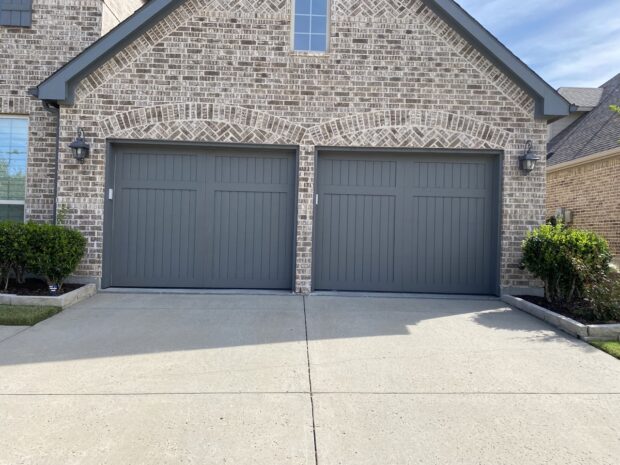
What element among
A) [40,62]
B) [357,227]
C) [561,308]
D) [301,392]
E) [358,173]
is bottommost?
[301,392]

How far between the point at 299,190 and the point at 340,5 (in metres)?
3.28

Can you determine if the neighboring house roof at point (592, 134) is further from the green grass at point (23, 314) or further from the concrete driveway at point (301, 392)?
the green grass at point (23, 314)

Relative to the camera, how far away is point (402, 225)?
8023 mm

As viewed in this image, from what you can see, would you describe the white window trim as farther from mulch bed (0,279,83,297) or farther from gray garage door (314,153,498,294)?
mulch bed (0,279,83,297)

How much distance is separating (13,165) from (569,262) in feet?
30.7

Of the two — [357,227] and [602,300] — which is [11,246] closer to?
[357,227]

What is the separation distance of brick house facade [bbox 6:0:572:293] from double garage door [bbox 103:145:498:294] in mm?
299

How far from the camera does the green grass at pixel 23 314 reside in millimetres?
5695

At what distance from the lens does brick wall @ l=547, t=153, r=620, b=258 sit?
11930mm

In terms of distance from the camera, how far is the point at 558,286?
6.86m

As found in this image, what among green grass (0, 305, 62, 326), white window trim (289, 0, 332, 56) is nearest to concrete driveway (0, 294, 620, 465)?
green grass (0, 305, 62, 326)

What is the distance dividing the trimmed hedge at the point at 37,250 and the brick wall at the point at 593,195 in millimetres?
12422

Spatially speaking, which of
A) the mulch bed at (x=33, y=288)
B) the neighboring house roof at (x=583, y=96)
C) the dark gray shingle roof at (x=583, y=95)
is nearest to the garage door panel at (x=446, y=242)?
the mulch bed at (x=33, y=288)

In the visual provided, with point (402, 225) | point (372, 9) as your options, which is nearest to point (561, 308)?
point (402, 225)
